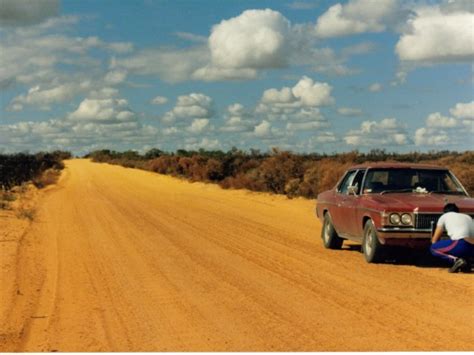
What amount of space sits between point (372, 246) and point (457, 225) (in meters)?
1.62

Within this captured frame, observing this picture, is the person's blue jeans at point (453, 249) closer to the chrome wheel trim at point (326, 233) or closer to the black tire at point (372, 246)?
the black tire at point (372, 246)

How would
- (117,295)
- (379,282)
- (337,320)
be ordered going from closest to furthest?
(337,320) < (117,295) < (379,282)

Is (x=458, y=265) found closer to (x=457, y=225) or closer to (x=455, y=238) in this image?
(x=455, y=238)

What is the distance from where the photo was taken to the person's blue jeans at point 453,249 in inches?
426

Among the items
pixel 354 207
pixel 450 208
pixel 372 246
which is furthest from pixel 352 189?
pixel 450 208

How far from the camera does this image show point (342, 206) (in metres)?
13.5

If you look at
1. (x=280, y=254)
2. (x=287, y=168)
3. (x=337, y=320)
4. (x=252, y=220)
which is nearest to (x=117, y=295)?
(x=337, y=320)

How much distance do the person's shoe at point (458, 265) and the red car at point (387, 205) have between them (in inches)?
22.1

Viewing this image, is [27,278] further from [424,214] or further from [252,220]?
[252,220]

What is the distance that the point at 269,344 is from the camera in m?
7.01

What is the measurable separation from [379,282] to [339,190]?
4.02 meters

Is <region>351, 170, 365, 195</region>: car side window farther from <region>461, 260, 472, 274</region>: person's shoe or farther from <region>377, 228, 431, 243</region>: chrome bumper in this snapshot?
<region>461, 260, 472, 274</region>: person's shoe

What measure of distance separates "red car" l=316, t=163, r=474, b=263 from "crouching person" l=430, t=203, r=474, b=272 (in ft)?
1.16

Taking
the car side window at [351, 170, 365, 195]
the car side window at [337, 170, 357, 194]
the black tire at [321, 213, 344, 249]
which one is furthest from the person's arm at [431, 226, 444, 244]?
the black tire at [321, 213, 344, 249]
